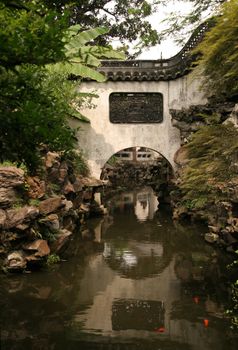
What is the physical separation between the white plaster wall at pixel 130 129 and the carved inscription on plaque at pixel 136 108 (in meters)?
0.21

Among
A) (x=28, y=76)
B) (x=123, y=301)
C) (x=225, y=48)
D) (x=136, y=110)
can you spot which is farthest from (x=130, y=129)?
(x=28, y=76)

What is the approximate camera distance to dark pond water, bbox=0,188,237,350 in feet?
19.8

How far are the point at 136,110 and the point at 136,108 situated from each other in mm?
95

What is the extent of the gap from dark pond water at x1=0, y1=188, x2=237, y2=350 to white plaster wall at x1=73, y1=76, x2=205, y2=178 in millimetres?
6694

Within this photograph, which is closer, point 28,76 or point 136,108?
point 28,76

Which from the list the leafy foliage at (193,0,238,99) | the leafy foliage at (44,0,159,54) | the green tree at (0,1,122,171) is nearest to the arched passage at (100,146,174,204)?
the leafy foliage at (44,0,159,54)

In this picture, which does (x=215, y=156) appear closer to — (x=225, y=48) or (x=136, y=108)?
(x=225, y=48)

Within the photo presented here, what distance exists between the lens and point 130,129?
1895 cm

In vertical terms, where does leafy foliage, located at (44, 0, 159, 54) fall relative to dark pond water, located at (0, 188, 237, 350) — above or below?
above

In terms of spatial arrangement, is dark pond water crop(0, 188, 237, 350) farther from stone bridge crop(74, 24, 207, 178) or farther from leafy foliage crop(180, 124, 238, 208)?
stone bridge crop(74, 24, 207, 178)

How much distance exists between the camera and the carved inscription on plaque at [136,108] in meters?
19.0

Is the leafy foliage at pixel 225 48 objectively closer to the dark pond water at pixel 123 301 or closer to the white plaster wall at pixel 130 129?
the dark pond water at pixel 123 301

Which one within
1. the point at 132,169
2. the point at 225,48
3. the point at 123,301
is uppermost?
the point at 225,48

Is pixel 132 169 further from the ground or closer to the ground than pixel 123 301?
further from the ground
